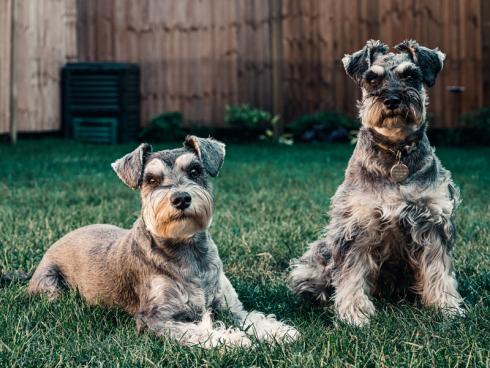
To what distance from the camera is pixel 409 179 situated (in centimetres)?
411

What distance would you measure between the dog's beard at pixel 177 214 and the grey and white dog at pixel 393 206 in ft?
2.64

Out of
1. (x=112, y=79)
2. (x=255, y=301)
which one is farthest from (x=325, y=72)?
(x=255, y=301)

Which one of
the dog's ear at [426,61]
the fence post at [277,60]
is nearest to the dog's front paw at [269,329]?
the dog's ear at [426,61]

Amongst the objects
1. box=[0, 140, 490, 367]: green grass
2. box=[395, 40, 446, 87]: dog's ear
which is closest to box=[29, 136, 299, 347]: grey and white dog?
box=[0, 140, 490, 367]: green grass

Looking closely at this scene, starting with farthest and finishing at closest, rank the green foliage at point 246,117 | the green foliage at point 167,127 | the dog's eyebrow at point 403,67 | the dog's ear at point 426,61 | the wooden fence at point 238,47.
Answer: the green foliage at point 167,127 < the green foliage at point 246,117 < the wooden fence at point 238,47 < the dog's ear at point 426,61 < the dog's eyebrow at point 403,67

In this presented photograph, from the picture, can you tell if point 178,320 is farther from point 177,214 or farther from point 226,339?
point 177,214

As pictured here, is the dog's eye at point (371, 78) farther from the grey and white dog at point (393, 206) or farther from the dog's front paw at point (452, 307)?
the dog's front paw at point (452, 307)

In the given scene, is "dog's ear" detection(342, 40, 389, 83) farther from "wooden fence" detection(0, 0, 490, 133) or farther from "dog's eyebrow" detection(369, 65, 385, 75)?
"wooden fence" detection(0, 0, 490, 133)

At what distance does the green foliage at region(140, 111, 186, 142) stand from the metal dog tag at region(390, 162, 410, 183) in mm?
9981

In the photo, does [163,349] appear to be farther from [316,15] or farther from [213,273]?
[316,15]

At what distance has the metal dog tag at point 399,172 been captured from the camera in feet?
13.5

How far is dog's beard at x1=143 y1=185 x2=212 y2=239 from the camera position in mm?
3824

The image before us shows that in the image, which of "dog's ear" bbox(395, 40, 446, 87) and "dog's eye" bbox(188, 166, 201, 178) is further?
"dog's ear" bbox(395, 40, 446, 87)

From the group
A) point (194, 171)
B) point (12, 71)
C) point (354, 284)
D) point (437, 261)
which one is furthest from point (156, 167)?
point (12, 71)
